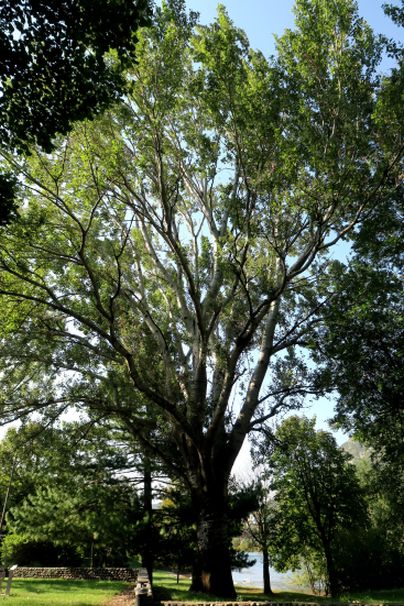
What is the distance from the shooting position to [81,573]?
19531 mm

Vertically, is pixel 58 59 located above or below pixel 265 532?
above

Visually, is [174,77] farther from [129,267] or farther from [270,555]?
[270,555]

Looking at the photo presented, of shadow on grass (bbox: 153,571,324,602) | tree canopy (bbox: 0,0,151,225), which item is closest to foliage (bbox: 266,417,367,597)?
shadow on grass (bbox: 153,571,324,602)

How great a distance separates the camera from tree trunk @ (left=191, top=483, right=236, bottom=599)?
32.6 ft

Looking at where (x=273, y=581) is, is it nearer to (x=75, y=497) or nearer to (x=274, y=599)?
(x=274, y=599)

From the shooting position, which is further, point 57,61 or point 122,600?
point 122,600

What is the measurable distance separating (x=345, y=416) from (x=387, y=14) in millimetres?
9786

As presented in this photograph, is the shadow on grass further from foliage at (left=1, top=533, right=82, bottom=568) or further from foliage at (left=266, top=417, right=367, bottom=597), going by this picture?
foliage at (left=1, top=533, right=82, bottom=568)

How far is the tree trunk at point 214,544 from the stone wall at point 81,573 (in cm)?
1028

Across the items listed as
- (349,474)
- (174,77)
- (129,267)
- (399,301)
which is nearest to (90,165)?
(174,77)

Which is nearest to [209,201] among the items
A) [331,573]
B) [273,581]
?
[331,573]

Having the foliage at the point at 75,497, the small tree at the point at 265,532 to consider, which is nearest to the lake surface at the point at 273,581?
the small tree at the point at 265,532

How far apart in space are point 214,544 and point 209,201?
9063 millimetres

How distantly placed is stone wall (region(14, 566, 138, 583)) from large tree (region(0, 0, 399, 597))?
923 centimetres
